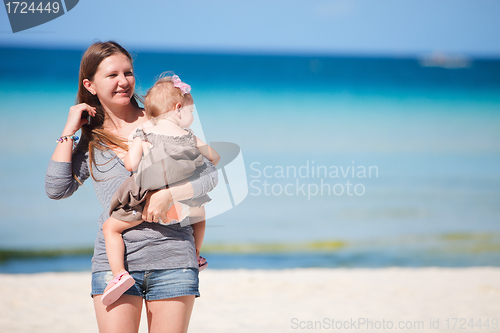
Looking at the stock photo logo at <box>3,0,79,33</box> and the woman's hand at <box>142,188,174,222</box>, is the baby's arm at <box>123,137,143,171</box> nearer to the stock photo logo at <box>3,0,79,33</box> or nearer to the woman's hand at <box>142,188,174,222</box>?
the woman's hand at <box>142,188,174,222</box>

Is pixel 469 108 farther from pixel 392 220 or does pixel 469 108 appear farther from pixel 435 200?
pixel 392 220

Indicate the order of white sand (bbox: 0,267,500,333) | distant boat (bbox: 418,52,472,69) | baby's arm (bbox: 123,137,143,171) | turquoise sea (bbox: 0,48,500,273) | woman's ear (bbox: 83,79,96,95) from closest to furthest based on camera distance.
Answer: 1. baby's arm (bbox: 123,137,143,171)
2. woman's ear (bbox: 83,79,96,95)
3. white sand (bbox: 0,267,500,333)
4. turquoise sea (bbox: 0,48,500,273)
5. distant boat (bbox: 418,52,472,69)

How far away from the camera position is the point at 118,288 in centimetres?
134

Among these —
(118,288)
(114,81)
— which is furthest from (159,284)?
(114,81)

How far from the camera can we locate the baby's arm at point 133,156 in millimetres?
1464

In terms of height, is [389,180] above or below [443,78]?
below

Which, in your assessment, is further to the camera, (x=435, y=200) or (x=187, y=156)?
(x=435, y=200)

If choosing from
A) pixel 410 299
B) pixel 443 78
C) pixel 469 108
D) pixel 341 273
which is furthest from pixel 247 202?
pixel 443 78

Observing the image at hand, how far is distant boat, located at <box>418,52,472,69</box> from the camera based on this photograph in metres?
20.7

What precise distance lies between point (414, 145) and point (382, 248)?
711 cm

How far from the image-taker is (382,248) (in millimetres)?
6492

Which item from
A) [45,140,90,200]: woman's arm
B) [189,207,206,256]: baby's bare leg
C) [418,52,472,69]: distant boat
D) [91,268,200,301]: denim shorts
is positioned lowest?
[91,268,200,301]: denim shorts

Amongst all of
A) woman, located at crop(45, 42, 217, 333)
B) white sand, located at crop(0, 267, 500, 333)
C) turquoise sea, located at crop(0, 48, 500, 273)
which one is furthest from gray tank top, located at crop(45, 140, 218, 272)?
white sand, located at crop(0, 267, 500, 333)

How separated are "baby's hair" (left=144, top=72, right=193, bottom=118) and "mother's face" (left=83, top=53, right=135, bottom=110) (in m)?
0.08
